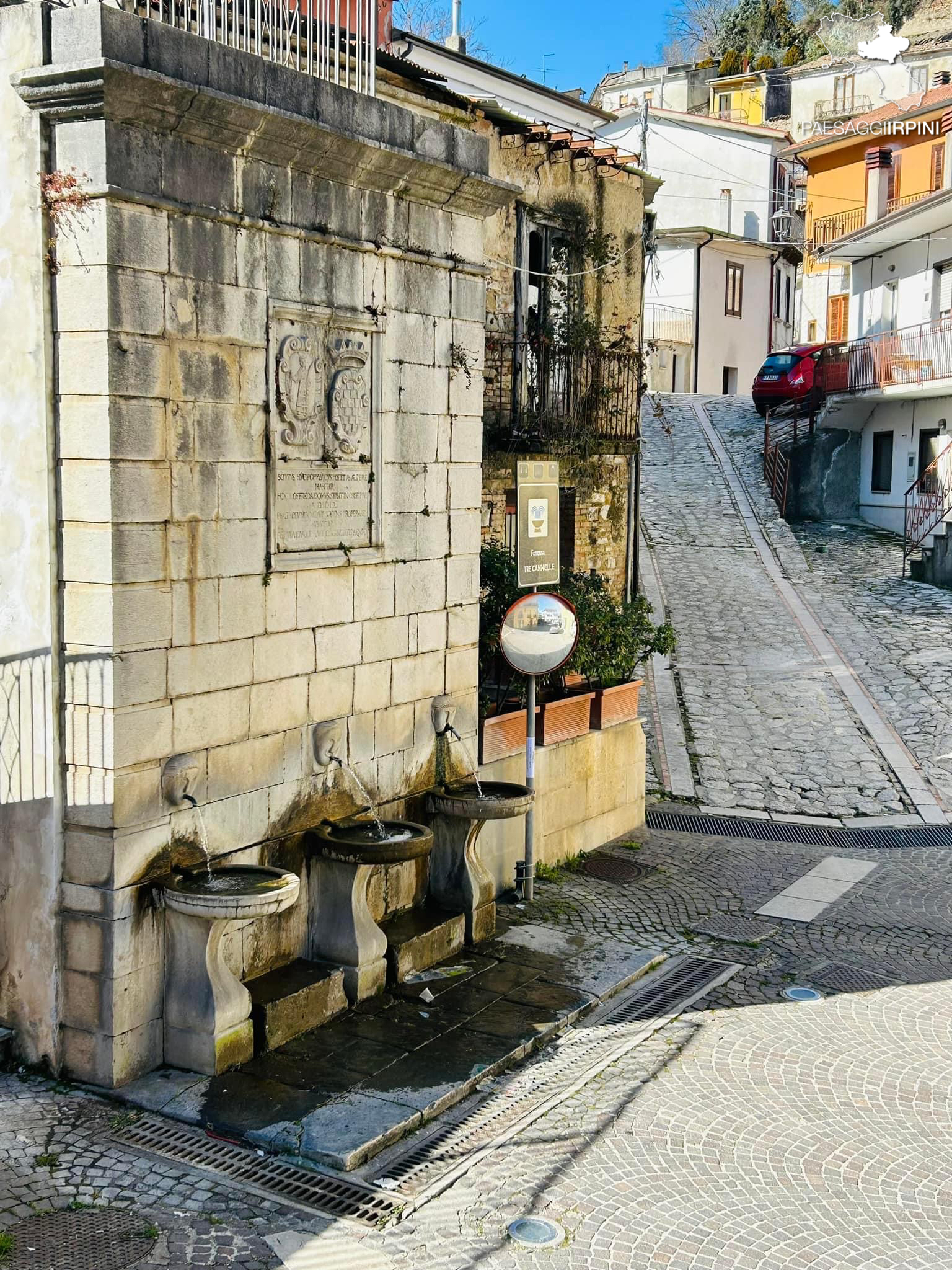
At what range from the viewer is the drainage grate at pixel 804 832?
12.4 metres

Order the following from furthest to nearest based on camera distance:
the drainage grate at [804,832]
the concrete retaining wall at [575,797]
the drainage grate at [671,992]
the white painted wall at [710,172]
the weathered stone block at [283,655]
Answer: the white painted wall at [710,172], the drainage grate at [804,832], the concrete retaining wall at [575,797], the drainage grate at [671,992], the weathered stone block at [283,655]

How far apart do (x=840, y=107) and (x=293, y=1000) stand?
45.7m

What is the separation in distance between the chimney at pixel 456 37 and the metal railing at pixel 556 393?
4880mm

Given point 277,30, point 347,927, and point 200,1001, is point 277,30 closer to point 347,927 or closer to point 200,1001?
point 347,927

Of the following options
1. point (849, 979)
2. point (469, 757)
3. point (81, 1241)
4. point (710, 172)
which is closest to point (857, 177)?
point (710, 172)

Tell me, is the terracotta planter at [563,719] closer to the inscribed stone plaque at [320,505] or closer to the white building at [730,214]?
the inscribed stone plaque at [320,505]

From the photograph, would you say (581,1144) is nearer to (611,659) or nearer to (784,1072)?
(784,1072)

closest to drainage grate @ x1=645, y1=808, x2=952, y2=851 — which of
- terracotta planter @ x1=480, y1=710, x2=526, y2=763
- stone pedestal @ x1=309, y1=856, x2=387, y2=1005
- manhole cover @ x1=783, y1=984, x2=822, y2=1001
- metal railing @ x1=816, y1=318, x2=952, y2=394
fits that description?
terracotta planter @ x1=480, y1=710, x2=526, y2=763

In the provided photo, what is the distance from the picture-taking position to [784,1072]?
24.3ft

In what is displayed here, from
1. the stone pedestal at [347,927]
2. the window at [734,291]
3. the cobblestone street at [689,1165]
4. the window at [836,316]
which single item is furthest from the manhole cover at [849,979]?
the window at [734,291]

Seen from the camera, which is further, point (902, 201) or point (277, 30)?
point (902, 201)

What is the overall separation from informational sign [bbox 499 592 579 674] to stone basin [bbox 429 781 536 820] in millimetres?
1056

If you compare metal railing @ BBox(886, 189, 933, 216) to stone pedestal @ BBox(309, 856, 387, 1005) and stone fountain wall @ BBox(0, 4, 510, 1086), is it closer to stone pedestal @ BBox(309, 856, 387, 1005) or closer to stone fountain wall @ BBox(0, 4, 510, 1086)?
stone fountain wall @ BBox(0, 4, 510, 1086)

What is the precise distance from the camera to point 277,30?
799 centimetres
